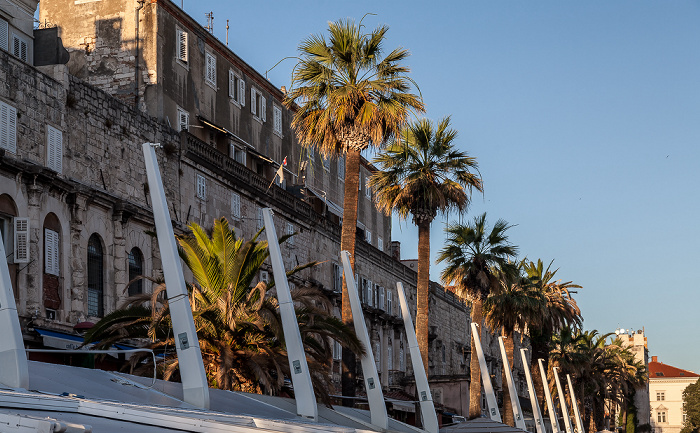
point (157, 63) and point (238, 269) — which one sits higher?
point (157, 63)

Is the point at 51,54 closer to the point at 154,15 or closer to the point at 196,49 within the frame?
the point at 154,15

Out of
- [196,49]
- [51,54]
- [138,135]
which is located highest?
[196,49]

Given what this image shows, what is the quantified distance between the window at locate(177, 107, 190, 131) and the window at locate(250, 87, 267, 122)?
6724 mm

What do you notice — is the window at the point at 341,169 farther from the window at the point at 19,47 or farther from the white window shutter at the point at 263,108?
the window at the point at 19,47

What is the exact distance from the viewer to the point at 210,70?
1603 inches

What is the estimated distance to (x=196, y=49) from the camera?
39812 millimetres

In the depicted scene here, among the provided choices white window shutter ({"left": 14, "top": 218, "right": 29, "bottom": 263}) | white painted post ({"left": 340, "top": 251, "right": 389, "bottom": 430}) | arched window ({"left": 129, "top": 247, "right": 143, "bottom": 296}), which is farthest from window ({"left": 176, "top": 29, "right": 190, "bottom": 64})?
white painted post ({"left": 340, "top": 251, "right": 389, "bottom": 430})

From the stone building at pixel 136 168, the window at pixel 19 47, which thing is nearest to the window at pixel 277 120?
the stone building at pixel 136 168

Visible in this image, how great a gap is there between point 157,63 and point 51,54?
18.7 ft

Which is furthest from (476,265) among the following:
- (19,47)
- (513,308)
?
(19,47)

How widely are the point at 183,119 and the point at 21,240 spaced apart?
13.9m

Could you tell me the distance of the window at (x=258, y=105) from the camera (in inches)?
1766

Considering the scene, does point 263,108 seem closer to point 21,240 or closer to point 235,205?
point 235,205

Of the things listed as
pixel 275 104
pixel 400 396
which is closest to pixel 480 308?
pixel 400 396
